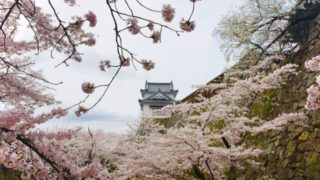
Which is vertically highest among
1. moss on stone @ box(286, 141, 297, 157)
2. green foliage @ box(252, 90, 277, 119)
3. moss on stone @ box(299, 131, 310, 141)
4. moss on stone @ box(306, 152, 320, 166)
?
green foliage @ box(252, 90, 277, 119)

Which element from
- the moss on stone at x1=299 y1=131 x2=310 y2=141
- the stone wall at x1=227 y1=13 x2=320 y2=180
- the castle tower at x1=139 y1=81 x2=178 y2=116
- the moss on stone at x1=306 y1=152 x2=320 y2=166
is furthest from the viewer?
the castle tower at x1=139 y1=81 x2=178 y2=116

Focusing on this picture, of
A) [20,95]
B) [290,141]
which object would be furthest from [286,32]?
[20,95]

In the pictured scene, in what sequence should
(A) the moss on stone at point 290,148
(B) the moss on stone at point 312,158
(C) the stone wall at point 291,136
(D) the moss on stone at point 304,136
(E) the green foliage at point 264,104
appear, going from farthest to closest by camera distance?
(E) the green foliage at point 264,104 → (A) the moss on stone at point 290,148 → (D) the moss on stone at point 304,136 → (C) the stone wall at point 291,136 → (B) the moss on stone at point 312,158

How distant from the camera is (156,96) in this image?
17.2 m

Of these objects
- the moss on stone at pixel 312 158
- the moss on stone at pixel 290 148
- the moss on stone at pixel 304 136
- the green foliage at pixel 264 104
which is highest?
the green foliage at pixel 264 104

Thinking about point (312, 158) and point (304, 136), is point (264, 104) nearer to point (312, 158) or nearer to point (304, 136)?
point (304, 136)

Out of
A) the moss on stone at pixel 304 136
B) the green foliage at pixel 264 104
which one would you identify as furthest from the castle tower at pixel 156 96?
the moss on stone at pixel 304 136

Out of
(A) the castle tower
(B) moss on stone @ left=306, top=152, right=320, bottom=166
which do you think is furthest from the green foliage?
(A) the castle tower

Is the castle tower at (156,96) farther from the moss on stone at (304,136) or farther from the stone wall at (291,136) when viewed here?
the moss on stone at (304,136)

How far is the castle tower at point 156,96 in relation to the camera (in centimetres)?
1694

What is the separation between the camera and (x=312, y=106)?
2.44 metres

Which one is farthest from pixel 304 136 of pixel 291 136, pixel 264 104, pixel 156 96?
pixel 156 96

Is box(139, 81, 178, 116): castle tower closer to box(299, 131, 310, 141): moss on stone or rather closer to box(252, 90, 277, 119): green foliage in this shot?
box(252, 90, 277, 119): green foliage

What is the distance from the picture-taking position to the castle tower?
1694 centimetres
